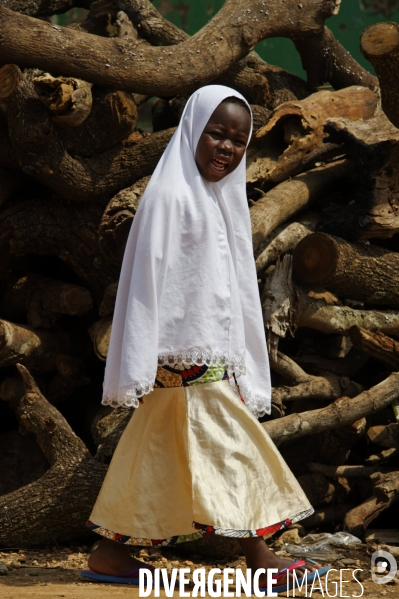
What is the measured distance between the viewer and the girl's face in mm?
3643

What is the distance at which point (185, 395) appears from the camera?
3.44 metres

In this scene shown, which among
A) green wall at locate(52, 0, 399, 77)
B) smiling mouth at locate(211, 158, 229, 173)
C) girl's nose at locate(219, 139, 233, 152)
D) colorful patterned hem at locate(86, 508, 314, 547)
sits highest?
green wall at locate(52, 0, 399, 77)

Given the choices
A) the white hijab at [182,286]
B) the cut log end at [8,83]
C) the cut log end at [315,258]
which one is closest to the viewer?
the white hijab at [182,286]

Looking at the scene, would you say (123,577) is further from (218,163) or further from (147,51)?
(147,51)

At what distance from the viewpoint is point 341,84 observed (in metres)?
6.80

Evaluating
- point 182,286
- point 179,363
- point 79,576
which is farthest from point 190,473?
point 79,576

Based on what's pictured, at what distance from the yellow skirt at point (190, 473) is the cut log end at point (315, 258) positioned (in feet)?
5.75

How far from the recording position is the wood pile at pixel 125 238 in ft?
15.8

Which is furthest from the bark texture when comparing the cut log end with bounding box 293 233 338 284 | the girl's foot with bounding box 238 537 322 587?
the girl's foot with bounding box 238 537 322 587

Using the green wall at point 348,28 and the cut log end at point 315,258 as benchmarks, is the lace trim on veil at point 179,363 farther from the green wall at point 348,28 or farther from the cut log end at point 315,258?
the green wall at point 348,28

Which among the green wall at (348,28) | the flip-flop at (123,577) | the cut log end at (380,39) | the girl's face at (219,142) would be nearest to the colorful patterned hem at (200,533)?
the flip-flop at (123,577)

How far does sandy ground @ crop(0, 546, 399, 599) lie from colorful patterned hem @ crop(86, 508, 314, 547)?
0.64ft

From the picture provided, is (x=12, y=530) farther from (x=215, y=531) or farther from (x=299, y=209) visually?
(x=299, y=209)

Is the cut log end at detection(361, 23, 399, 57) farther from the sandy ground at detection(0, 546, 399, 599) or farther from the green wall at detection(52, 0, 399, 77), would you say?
the green wall at detection(52, 0, 399, 77)
